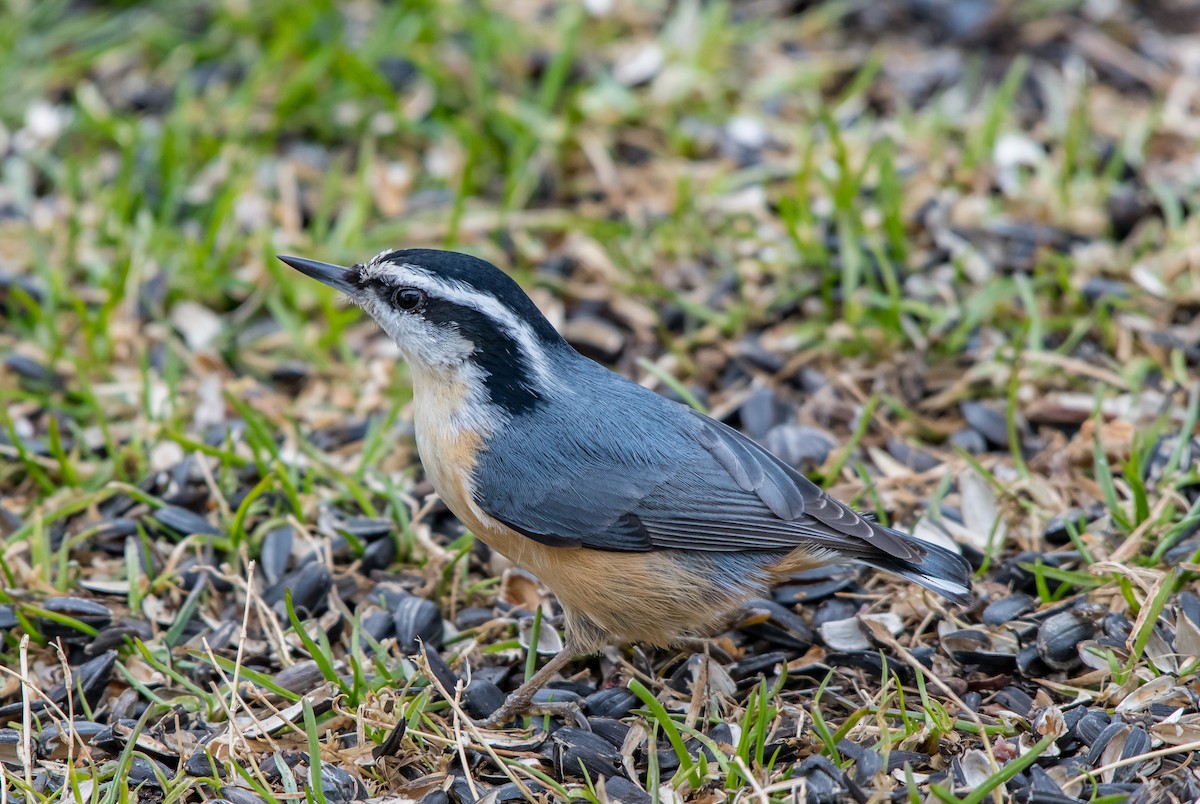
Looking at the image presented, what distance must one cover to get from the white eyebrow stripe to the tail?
1.34 metres

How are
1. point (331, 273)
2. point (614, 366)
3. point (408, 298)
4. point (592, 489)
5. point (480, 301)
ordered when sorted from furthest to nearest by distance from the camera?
point (614, 366)
point (331, 273)
point (408, 298)
point (480, 301)
point (592, 489)

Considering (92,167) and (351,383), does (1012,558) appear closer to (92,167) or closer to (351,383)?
(351,383)

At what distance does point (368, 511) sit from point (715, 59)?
13.5 feet

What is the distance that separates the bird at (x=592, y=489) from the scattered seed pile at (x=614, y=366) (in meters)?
0.34

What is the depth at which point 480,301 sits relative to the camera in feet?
15.0

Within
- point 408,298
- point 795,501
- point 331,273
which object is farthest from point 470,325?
point 795,501

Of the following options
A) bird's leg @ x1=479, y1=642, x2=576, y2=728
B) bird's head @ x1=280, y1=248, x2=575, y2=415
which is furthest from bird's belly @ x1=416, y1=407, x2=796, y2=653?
bird's head @ x1=280, y1=248, x2=575, y2=415

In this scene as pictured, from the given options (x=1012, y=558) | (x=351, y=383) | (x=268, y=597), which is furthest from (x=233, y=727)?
(x=1012, y=558)

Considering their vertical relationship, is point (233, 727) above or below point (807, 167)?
below

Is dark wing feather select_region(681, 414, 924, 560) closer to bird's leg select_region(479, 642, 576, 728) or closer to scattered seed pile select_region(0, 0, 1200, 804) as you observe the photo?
scattered seed pile select_region(0, 0, 1200, 804)

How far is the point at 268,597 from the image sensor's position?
5.04 meters

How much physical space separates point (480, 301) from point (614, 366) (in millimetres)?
1924

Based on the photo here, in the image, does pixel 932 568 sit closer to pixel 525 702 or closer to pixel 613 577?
pixel 613 577

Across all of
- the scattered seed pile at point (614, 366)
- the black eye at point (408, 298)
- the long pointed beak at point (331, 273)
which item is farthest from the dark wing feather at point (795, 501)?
the long pointed beak at point (331, 273)
